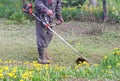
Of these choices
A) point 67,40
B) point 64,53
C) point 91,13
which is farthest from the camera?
point 91,13

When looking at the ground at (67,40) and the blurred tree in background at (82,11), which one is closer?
the ground at (67,40)

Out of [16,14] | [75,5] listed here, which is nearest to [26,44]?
[16,14]

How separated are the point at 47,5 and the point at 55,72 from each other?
255cm

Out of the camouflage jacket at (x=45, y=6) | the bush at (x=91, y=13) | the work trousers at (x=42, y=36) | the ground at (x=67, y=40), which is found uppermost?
the camouflage jacket at (x=45, y=6)

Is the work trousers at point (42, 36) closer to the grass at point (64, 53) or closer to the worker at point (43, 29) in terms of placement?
the worker at point (43, 29)

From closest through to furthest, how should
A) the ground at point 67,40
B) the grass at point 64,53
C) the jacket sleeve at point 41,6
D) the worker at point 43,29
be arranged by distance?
the grass at point 64,53 < the jacket sleeve at point 41,6 < the worker at point 43,29 < the ground at point 67,40

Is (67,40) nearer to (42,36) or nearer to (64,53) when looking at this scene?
(64,53)

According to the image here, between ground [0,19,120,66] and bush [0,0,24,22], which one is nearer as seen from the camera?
ground [0,19,120,66]

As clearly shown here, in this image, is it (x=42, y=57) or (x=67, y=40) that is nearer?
(x=42, y=57)

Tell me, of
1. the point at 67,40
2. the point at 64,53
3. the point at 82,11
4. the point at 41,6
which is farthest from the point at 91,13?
the point at 41,6

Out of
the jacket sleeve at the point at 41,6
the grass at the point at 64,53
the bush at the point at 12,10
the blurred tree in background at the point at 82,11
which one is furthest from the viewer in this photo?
the bush at the point at 12,10

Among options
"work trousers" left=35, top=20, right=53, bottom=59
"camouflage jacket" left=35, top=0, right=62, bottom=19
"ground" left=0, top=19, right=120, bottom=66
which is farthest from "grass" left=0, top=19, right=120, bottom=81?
"camouflage jacket" left=35, top=0, right=62, bottom=19

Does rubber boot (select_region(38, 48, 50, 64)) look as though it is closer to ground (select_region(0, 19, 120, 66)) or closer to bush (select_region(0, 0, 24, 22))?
ground (select_region(0, 19, 120, 66))

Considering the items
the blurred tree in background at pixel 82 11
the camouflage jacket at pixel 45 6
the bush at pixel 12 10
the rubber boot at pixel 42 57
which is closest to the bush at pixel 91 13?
the blurred tree in background at pixel 82 11
